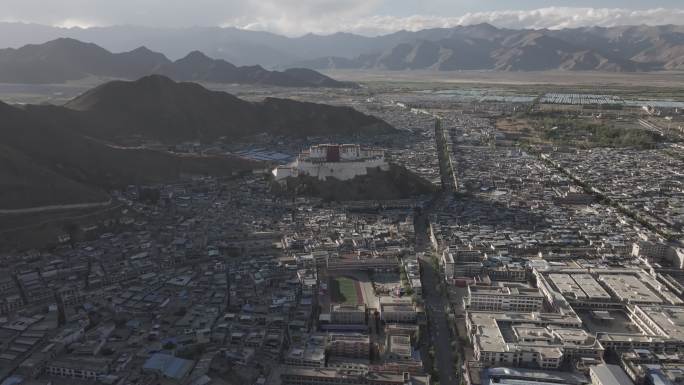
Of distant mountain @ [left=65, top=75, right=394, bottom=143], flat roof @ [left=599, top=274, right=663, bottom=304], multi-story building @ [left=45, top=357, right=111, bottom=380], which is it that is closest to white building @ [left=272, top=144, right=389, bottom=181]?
flat roof @ [left=599, top=274, right=663, bottom=304]

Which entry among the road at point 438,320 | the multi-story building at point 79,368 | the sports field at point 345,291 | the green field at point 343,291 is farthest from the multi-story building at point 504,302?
the multi-story building at point 79,368

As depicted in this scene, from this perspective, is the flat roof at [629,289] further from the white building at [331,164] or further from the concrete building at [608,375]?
the white building at [331,164]

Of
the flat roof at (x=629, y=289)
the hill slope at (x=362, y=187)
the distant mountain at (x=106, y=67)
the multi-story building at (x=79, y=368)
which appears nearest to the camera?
the multi-story building at (x=79, y=368)

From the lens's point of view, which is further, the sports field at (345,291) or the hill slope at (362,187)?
the hill slope at (362,187)

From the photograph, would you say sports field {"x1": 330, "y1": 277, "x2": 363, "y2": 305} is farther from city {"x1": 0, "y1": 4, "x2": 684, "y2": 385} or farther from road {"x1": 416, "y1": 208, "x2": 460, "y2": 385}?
road {"x1": 416, "y1": 208, "x2": 460, "y2": 385}

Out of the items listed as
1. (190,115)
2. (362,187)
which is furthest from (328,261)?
(190,115)

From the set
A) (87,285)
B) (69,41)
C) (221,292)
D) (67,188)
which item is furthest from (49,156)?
(69,41)
